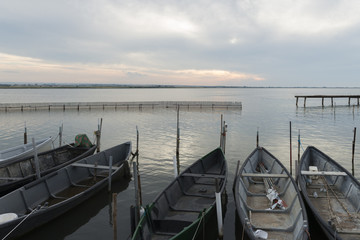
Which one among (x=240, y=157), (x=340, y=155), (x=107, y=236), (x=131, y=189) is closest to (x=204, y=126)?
(x=240, y=157)

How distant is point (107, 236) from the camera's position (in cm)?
1025

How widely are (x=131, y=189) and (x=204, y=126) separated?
74.0 ft

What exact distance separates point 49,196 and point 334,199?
45.4ft

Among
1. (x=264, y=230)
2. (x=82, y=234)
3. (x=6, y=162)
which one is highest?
(x=6, y=162)

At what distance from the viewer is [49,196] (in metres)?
12.0

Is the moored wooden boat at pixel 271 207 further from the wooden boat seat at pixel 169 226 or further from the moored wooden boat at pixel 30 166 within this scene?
the moored wooden boat at pixel 30 166

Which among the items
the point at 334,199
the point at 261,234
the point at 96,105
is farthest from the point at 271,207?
the point at 96,105

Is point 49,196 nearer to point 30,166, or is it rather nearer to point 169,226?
point 30,166

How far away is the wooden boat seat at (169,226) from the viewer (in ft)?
27.6

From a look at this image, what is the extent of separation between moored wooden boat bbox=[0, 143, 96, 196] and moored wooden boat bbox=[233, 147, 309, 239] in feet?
37.7

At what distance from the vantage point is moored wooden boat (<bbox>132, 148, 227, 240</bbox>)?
26.4ft

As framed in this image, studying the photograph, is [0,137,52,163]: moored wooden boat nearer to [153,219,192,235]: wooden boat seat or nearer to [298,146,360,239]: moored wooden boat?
[153,219,192,235]: wooden boat seat

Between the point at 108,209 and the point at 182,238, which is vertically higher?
the point at 182,238

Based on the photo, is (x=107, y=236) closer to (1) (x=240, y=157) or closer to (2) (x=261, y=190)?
(2) (x=261, y=190)
